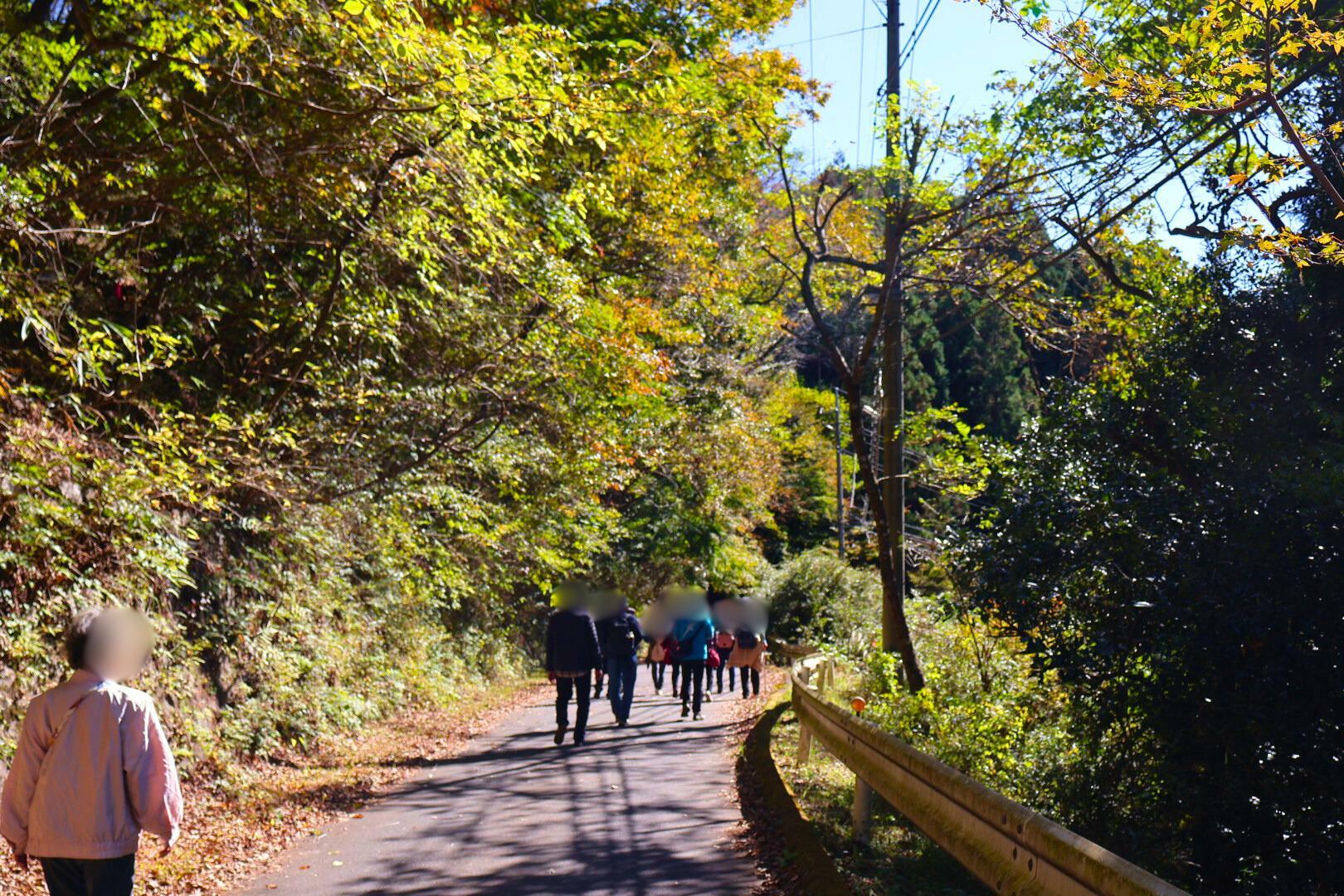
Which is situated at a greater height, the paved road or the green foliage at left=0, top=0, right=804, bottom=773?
the green foliage at left=0, top=0, right=804, bottom=773

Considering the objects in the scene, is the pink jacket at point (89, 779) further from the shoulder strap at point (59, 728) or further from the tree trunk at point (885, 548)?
the tree trunk at point (885, 548)

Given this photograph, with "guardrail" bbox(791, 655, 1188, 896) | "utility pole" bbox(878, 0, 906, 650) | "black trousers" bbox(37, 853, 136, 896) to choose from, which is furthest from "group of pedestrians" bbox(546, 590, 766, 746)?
"black trousers" bbox(37, 853, 136, 896)

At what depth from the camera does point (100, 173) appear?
9484 mm

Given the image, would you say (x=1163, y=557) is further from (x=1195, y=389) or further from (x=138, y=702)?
(x=138, y=702)

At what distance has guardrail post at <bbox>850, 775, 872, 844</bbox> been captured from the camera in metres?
8.20

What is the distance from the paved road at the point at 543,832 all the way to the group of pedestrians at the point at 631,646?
906mm

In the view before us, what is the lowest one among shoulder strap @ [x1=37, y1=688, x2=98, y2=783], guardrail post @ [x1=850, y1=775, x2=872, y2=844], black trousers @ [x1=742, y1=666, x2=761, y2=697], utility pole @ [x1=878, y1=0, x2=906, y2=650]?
black trousers @ [x1=742, y1=666, x2=761, y2=697]

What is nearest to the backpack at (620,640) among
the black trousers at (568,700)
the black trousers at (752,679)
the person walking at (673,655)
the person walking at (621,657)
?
the person walking at (621,657)

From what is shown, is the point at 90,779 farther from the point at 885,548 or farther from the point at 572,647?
the point at 885,548

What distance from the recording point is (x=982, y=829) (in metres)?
5.18

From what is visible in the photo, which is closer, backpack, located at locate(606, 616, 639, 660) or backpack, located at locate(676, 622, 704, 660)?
backpack, located at locate(606, 616, 639, 660)

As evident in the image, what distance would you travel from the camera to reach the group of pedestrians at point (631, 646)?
14.7 meters

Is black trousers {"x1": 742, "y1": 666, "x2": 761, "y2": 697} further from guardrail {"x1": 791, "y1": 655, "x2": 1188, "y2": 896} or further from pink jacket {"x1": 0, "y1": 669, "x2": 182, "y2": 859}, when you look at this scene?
pink jacket {"x1": 0, "y1": 669, "x2": 182, "y2": 859}

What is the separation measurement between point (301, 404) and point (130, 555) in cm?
428
